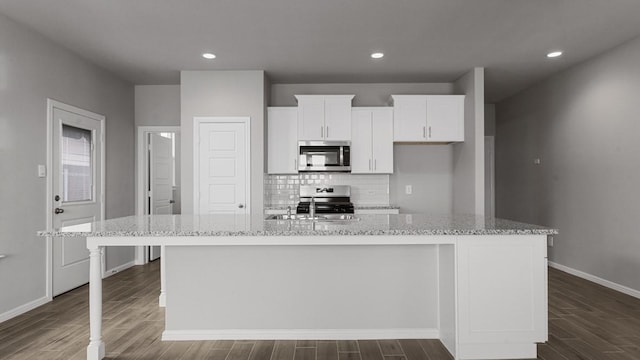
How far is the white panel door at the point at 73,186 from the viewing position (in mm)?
3705

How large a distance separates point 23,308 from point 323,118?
3623 millimetres

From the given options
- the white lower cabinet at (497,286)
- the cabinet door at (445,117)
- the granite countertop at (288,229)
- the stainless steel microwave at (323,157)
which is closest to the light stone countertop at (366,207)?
the stainless steel microwave at (323,157)

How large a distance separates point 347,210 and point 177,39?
8.90 feet

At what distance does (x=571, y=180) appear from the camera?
4469 millimetres

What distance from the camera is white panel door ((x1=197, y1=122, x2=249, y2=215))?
177 inches

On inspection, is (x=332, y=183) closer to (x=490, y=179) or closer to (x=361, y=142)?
(x=361, y=142)

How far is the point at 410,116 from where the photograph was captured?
15.3 ft

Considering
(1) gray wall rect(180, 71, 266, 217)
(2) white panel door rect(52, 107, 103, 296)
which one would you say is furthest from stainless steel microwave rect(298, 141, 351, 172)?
(2) white panel door rect(52, 107, 103, 296)

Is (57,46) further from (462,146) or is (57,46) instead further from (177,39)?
(462,146)

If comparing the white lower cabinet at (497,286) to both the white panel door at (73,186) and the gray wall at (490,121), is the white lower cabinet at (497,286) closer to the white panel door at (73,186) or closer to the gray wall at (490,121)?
the white panel door at (73,186)

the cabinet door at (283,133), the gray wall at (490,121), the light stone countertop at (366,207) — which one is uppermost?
the gray wall at (490,121)

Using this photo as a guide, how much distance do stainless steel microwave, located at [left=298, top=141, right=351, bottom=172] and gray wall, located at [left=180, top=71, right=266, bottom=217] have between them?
537 millimetres

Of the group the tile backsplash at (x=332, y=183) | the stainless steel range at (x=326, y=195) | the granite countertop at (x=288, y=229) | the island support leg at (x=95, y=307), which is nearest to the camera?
the granite countertop at (x=288, y=229)

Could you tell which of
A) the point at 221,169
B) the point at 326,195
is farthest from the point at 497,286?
the point at 221,169
